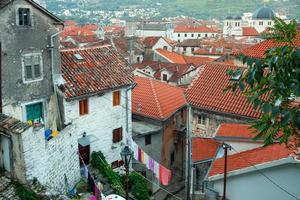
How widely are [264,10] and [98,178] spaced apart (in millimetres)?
140809

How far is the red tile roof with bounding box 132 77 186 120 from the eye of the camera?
30.9 m

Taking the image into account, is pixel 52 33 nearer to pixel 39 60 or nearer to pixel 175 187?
pixel 39 60

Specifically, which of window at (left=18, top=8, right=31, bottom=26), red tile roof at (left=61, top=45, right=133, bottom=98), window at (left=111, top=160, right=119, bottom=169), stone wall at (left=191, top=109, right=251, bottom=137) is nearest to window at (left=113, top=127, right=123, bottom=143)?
window at (left=111, top=160, right=119, bottom=169)

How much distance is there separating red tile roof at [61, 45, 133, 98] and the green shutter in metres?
1.80

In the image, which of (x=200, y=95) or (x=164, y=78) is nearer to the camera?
(x=200, y=95)

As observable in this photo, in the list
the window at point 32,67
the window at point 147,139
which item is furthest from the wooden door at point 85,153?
the window at point 147,139

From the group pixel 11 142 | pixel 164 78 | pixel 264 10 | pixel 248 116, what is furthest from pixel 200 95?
pixel 264 10

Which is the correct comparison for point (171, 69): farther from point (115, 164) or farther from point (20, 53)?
point (20, 53)

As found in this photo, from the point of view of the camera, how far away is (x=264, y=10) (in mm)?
148500

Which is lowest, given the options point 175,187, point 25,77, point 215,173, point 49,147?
point 175,187

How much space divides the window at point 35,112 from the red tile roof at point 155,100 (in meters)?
10.4

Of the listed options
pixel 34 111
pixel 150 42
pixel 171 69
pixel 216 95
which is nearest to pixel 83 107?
pixel 34 111

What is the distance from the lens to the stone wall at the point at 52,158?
1648cm

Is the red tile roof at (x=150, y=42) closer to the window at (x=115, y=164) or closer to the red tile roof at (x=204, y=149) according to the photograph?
the window at (x=115, y=164)
